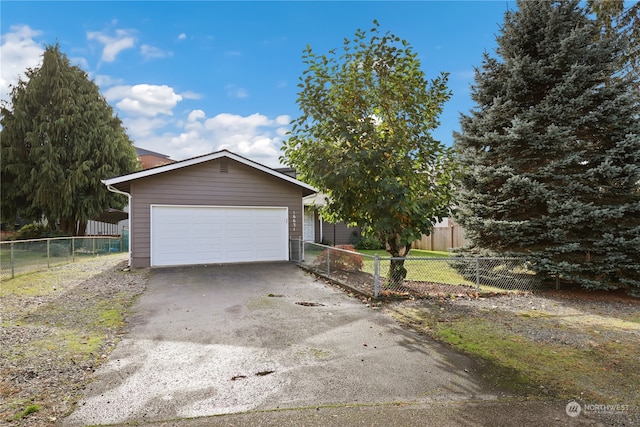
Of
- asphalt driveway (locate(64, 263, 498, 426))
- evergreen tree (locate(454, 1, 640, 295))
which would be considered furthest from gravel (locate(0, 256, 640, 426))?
evergreen tree (locate(454, 1, 640, 295))

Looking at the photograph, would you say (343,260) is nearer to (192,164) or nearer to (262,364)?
(262,364)

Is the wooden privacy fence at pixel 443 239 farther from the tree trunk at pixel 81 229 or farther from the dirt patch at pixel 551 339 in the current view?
the tree trunk at pixel 81 229

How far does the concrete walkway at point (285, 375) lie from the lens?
2785mm

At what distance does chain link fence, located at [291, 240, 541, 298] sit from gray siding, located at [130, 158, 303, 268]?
114 inches

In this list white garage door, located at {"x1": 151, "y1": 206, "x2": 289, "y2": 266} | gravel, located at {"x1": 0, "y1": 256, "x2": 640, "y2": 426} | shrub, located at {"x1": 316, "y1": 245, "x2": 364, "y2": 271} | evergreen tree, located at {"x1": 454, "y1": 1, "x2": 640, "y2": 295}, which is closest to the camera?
gravel, located at {"x1": 0, "y1": 256, "x2": 640, "y2": 426}

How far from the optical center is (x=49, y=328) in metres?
5.07

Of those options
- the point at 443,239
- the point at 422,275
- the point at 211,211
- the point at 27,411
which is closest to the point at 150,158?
the point at 211,211

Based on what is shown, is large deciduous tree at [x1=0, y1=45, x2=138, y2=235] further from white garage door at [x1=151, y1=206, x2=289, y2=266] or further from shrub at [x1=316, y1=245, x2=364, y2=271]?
shrub at [x1=316, y1=245, x2=364, y2=271]

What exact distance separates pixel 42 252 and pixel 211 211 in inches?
197

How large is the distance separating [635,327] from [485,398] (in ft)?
14.4

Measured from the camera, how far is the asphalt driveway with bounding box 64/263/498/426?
301cm

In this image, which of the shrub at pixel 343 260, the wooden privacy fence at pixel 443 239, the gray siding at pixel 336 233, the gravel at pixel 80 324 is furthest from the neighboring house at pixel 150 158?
the shrub at pixel 343 260

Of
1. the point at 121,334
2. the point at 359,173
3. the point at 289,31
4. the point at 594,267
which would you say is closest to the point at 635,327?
the point at 594,267

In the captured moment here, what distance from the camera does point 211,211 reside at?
11.7 meters
